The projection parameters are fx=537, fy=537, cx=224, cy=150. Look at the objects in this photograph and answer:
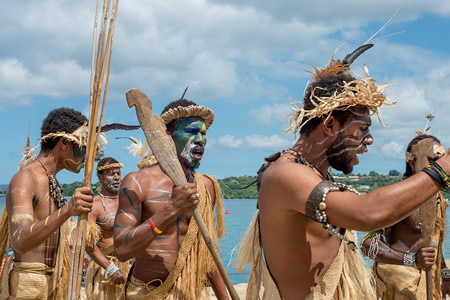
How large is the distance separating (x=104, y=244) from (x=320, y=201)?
4.91 metres

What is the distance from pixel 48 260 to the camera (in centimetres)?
423

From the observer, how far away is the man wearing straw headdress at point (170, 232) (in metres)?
3.65

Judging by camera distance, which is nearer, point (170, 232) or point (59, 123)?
point (170, 232)

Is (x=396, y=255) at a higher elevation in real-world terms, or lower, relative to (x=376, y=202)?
lower

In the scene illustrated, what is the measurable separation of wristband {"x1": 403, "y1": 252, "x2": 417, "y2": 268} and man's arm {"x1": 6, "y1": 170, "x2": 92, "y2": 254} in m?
2.66

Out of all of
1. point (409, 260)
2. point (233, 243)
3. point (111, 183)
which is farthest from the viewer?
point (233, 243)

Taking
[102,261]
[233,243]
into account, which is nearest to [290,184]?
[102,261]

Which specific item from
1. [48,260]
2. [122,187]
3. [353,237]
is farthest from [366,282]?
[48,260]

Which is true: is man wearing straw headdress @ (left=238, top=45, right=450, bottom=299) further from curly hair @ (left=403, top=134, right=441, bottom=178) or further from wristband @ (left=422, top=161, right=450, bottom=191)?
curly hair @ (left=403, top=134, right=441, bottom=178)

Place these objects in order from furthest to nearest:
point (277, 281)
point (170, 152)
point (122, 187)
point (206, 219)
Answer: point (206, 219) → point (122, 187) → point (170, 152) → point (277, 281)

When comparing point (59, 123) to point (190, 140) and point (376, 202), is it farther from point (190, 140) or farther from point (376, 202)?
point (376, 202)

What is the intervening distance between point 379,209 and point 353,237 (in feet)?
4.30

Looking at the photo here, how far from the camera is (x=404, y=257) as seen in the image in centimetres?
449

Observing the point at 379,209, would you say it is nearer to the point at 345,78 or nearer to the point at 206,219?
the point at 345,78
